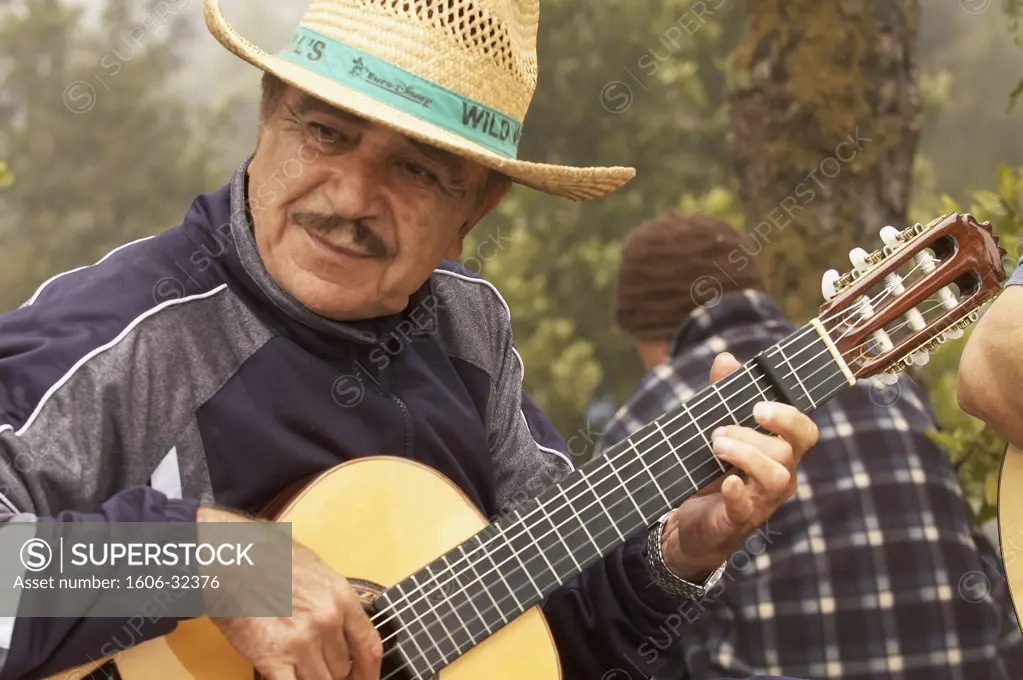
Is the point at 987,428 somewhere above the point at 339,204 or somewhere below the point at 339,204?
below

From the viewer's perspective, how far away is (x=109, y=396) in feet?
5.29

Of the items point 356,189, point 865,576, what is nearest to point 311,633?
point 356,189

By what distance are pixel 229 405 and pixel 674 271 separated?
6.03 feet

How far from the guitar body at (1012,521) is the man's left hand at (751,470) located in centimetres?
38

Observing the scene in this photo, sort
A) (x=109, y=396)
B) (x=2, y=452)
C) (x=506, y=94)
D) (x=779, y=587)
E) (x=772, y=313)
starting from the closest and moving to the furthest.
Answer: (x=2, y=452) < (x=109, y=396) < (x=506, y=94) < (x=779, y=587) < (x=772, y=313)

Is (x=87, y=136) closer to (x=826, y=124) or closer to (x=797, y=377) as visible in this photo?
(x=826, y=124)

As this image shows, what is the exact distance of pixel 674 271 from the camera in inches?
130

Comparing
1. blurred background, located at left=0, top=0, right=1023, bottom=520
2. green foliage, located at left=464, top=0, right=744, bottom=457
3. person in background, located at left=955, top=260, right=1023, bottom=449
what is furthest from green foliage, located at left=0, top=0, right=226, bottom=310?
person in background, located at left=955, top=260, right=1023, bottom=449

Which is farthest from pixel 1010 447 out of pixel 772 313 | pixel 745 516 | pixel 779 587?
pixel 772 313

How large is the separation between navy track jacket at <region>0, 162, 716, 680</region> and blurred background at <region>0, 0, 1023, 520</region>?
86cm

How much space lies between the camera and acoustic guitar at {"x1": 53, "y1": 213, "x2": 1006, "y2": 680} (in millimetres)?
1651

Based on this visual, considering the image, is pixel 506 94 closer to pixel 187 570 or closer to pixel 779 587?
pixel 187 570

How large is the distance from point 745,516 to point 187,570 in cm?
82

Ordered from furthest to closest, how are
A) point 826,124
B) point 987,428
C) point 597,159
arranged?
point 597,159, point 826,124, point 987,428
